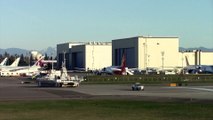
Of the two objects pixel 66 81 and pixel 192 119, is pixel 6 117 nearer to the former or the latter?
pixel 192 119

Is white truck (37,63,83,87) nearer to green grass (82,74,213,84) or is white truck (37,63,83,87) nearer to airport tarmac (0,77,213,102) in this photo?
green grass (82,74,213,84)

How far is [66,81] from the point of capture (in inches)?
3177

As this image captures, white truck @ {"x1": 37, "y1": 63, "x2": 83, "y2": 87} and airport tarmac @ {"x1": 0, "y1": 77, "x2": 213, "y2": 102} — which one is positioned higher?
white truck @ {"x1": 37, "y1": 63, "x2": 83, "y2": 87}

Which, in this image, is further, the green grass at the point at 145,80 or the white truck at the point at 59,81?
the green grass at the point at 145,80

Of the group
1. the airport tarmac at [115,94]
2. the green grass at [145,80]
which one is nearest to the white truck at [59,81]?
the green grass at [145,80]

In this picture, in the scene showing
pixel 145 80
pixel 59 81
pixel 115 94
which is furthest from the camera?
pixel 145 80

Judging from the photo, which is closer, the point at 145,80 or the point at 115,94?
the point at 115,94

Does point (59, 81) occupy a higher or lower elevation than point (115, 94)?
higher

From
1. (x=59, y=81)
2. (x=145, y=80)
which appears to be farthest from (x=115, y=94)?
(x=145, y=80)

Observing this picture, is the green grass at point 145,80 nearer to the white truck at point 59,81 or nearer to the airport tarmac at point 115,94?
the white truck at point 59,81

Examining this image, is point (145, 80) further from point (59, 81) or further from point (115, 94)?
point (115, 94)

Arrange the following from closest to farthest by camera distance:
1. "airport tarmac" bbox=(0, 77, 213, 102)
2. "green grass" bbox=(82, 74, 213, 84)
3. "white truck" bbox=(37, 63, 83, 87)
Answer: "airport tarmac" bbox=(0, 77, 213, 102) < "white truck" bbox=(37, 63, 83, 87) < "green grass" bbox=(82, 74, 213, 84)

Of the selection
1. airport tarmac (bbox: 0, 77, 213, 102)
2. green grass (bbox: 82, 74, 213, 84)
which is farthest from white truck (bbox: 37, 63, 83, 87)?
airport tarmac (bbox: 0, 77, 213, 102)

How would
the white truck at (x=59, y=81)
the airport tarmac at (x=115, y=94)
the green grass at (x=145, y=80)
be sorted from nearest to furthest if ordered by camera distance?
the airport tarmac at (x=115, y=94), the white truck at (x=59, y=81), the green grass at (x=145, y=80)
